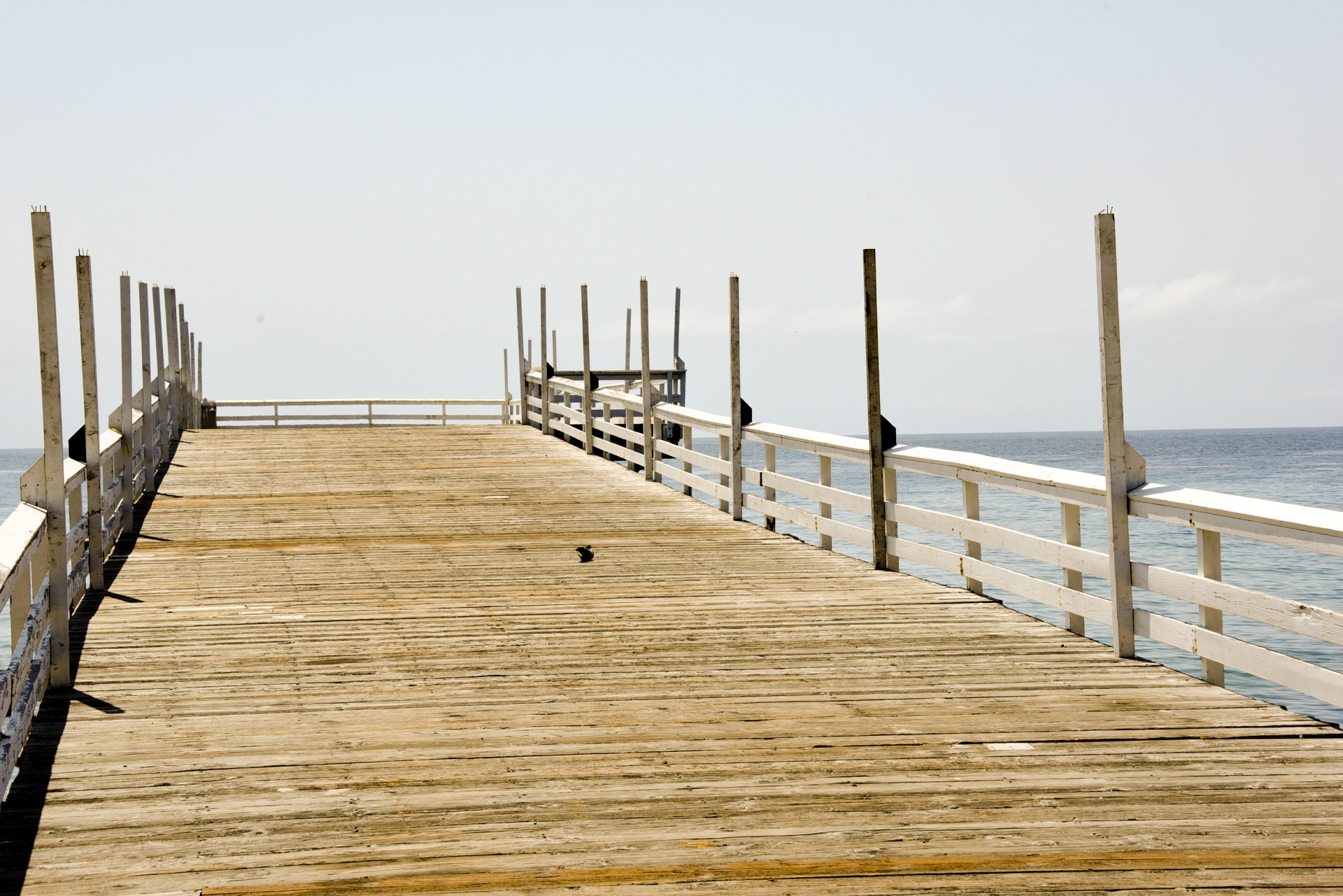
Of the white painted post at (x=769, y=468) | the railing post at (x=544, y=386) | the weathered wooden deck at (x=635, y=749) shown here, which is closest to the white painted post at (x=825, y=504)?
the white painted post at (x=769, y=468)

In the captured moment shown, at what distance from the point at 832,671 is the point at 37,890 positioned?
387 cm

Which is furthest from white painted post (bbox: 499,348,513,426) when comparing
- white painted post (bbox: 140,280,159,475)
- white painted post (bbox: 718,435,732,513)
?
white painted post (bbox: 718,435,732,513)

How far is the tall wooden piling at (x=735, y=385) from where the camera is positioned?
515 inches

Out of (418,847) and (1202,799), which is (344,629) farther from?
(1202,799)

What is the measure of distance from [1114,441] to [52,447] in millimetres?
5569

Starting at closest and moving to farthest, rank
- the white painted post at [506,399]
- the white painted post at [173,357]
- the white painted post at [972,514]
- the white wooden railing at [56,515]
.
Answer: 1. the white wooden railing at [56,515]
2. the white painted post at [972,514]
3. the white painted post at [173,357]
4. the white painted post at [506,399]

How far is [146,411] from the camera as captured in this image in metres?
15.5

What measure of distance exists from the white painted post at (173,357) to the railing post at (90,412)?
12.0m

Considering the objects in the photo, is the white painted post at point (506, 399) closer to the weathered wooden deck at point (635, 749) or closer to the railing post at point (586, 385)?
the railing post at point (586, 385)

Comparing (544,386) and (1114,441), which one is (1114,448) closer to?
(1114,441)

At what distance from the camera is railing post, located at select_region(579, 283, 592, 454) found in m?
19.8

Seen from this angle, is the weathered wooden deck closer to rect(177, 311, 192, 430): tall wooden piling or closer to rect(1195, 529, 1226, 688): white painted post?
rect(1195, 529, 1226, 688): white painted post

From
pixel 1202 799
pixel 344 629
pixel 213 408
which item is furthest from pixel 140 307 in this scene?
pixel 213 408

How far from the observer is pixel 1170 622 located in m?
6.75
